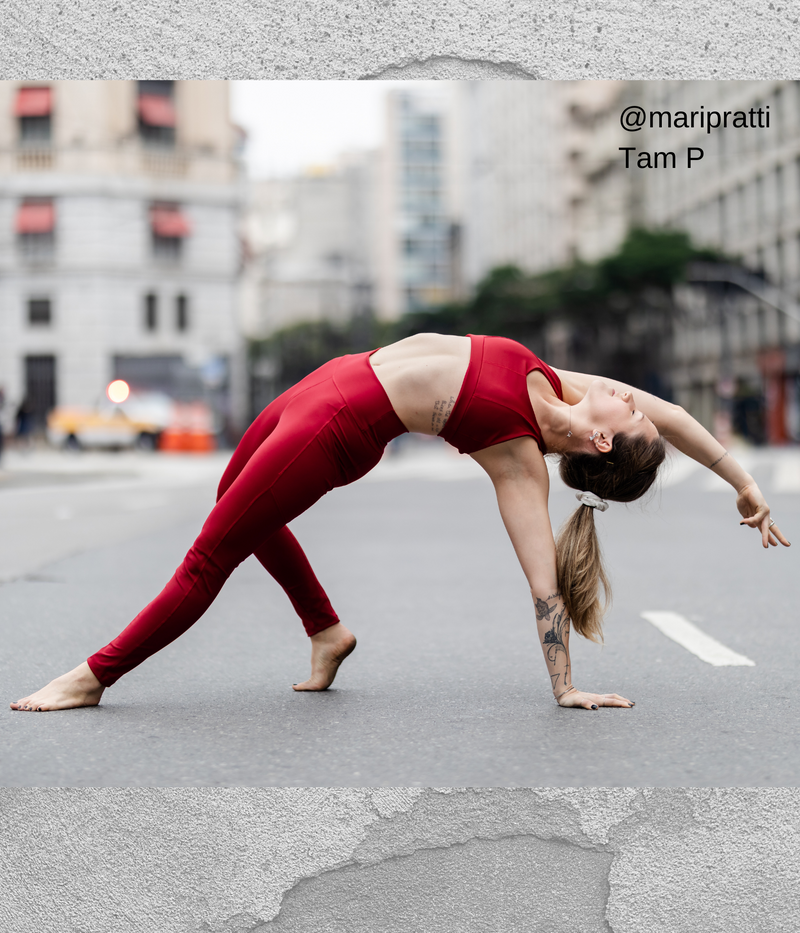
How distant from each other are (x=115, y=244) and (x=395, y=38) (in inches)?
1071

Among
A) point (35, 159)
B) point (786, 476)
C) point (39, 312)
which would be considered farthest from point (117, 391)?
point (35, 159)

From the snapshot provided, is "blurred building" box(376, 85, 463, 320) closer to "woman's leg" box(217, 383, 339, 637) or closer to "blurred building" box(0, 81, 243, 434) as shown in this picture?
"blurred building" box(0, 81, 243, 434)

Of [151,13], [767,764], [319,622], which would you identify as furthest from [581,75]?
[767,764]

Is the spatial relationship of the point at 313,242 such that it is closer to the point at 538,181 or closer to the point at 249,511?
the point at 538,181

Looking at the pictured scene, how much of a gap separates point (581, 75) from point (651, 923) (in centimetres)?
268

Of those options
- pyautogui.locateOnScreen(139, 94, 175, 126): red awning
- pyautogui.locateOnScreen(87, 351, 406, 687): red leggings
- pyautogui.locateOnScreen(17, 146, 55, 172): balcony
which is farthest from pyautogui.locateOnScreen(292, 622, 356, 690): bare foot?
pyautogui.locateOnScreen(139, 94, 175, 126): red awning

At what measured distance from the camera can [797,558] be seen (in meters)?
8.70

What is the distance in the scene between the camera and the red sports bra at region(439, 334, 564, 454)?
337 centimetres

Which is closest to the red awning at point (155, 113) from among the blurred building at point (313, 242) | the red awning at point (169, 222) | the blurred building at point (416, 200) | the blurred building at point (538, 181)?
the red awning at point (169, 222)

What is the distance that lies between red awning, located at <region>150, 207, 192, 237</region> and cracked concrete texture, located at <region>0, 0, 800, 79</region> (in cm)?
2735

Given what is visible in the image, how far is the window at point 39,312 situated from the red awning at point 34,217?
13922 mm

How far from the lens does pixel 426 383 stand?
337 centimetres

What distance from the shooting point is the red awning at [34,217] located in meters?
11.4

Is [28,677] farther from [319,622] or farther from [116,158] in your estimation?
[116,158]
